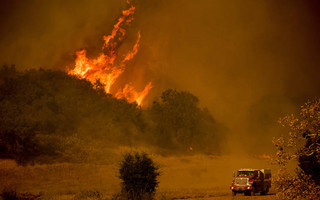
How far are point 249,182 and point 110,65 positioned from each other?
52.8 meters

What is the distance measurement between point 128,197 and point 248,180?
1059 centimetres

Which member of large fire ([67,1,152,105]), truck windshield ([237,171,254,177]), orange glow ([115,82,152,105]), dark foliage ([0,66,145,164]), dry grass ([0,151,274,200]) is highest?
large fire ([67,1,152,105])

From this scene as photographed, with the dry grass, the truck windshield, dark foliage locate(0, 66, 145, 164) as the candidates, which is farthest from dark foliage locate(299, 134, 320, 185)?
dark foliage locate(0, 66, 145, 164)

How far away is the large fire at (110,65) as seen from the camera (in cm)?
7031

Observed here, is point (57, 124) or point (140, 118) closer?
point (57, 124)

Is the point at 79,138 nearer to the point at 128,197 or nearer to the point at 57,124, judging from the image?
the point at 57,124

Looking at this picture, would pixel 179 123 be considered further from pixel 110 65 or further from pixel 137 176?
pixel 137 176

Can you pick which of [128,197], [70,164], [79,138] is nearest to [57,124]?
[79,138]

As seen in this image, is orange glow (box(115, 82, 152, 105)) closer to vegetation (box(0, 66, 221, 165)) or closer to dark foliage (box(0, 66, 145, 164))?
dark foliage (box(0, 66, 145, 164))

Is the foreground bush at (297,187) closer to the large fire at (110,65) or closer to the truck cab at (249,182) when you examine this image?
the truck cab at (249,182)

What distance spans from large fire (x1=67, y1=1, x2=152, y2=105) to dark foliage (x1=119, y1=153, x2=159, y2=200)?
42635 millimetres

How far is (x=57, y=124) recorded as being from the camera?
1828 inches

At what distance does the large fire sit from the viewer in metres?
70.3

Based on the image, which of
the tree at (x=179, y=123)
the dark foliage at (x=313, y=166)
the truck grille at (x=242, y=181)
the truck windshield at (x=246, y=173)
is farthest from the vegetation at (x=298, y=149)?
the tree at (x=179, y=123)
